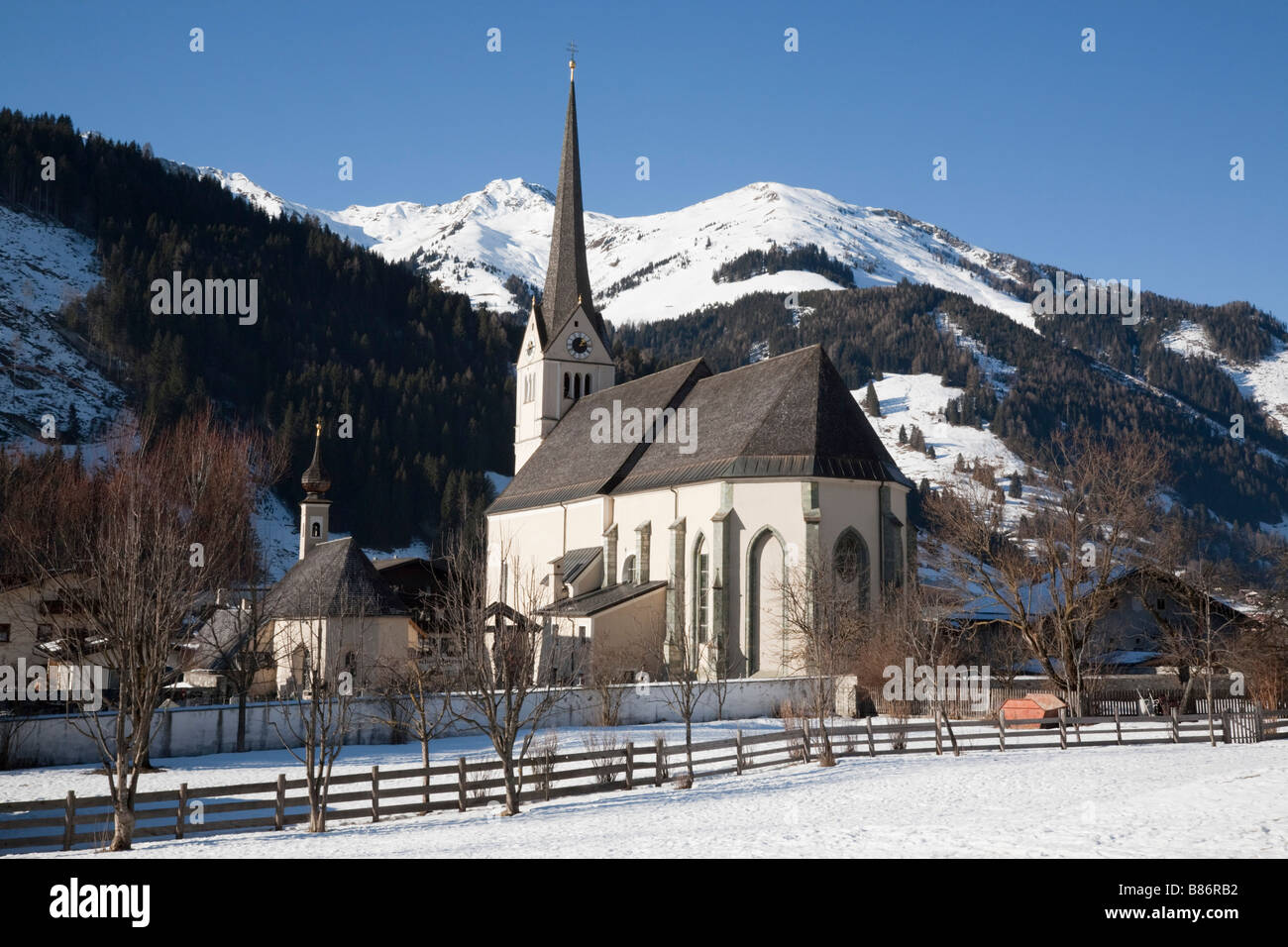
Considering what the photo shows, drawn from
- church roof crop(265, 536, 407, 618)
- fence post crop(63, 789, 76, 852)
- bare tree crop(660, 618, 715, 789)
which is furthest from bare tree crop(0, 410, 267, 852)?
bare tree crop(660, 618, 715, 789)

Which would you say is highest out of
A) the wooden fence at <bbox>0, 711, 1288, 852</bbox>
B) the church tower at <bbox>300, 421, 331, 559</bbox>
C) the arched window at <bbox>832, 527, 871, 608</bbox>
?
the church tower at <bbox>300, 421, 331, 559</bbox>

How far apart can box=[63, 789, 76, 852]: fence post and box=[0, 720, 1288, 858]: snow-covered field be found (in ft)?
2.18

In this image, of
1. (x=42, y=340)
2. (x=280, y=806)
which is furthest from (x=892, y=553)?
(x=42, y=340)

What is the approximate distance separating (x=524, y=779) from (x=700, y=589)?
2204 cm

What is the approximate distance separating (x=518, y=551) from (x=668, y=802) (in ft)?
121

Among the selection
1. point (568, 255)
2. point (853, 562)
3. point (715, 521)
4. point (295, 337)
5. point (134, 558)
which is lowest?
point (134, 558)

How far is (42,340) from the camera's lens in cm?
10994

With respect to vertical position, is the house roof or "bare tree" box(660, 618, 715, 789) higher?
the house roof

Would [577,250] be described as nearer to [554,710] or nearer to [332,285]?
[554,710]

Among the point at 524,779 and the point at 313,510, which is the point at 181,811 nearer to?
the point at 524,779

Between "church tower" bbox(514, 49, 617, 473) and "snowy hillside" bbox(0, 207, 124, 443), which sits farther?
"snowy hillside" bbox(0, 207, 124, 443)

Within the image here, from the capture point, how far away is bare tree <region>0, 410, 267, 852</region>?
20.1 m

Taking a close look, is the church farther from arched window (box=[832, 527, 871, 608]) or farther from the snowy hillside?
the snowy hillside
